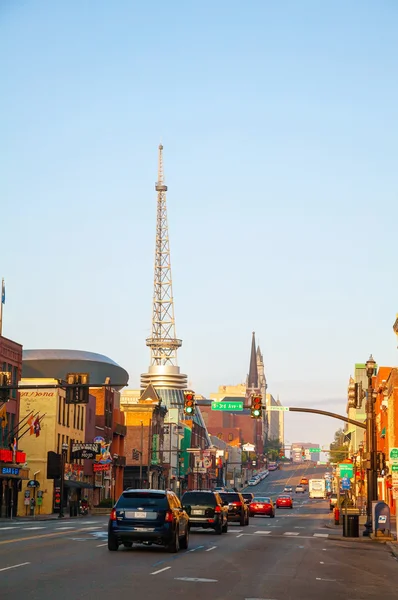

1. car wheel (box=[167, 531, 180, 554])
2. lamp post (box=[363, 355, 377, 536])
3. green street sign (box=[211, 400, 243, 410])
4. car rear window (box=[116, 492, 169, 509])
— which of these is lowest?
car wheel (box=[167, 531, 180, 554])

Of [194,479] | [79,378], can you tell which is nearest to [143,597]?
[79,378]

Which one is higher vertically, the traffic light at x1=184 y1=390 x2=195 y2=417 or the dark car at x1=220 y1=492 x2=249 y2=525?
the traffic light at x1=184 y1=390 x2=195 y2=417

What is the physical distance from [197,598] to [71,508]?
59881mm

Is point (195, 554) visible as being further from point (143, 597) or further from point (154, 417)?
point (154, 417)

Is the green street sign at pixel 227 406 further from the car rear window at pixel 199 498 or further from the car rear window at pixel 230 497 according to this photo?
the car rear window at pixel 199 498

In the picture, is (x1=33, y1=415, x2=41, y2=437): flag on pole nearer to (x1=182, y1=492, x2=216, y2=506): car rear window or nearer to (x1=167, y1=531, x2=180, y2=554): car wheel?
(x1=182, y1=492, x2=216, y2=506): car rear window

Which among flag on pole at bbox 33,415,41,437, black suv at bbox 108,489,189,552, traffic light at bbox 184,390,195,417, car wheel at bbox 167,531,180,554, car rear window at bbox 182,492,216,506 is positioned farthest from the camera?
flag on pole at bbox 33,415,41,437

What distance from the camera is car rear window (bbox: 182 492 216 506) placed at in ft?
131

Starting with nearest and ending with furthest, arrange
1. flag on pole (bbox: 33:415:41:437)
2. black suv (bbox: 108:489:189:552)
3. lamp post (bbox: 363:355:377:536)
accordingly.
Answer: black suv (bbox: 108:489:189:552)
lamp post (bbox: 363:355:377:536)
flag on pole (bbox: 33:415:41:437)

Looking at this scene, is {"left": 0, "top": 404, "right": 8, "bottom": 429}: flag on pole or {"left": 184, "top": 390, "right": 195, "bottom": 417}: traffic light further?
{"left": 0, "top": 404, "right": 8, "bottom": 429}: flag on pole

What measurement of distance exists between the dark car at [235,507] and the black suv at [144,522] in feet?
82.8

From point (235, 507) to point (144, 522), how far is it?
26.8m

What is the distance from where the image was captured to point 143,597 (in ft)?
53.4

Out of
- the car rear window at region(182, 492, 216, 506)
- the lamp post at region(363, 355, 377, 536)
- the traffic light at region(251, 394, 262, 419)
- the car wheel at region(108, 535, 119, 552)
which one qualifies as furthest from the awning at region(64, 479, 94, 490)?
the car wheel at region(108, 535, 119, 552)
